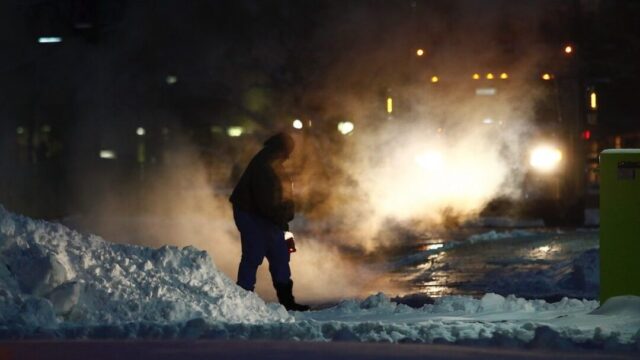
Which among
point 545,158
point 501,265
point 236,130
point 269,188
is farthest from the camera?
point 236,130

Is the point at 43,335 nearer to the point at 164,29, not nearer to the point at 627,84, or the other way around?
the point at 164,29

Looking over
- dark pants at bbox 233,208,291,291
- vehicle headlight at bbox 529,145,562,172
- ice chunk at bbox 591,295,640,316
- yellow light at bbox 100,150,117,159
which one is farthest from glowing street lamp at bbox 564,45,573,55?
yellow light at bbox 100,150,117,159

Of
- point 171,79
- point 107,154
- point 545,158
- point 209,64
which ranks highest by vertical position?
point 209,64

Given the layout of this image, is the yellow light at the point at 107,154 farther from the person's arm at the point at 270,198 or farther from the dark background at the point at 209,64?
the person's arm at the point at 270,198

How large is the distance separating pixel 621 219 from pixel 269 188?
9.77 feet

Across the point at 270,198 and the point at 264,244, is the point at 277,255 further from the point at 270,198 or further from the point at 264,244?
the point at 270,198

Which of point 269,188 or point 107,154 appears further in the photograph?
point 107,154

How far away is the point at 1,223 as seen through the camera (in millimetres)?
8562

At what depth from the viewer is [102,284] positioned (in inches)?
321

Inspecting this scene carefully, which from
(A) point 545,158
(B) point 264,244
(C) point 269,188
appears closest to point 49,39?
(A) point 545,158

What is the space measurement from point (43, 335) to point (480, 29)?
543 inches

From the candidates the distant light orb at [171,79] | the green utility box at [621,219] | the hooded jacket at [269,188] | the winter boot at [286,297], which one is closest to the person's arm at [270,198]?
the hooded jacket at [269,188]

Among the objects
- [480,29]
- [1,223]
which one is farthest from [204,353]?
[480,29]

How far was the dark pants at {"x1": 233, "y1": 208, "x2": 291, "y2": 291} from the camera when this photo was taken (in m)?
10.1
